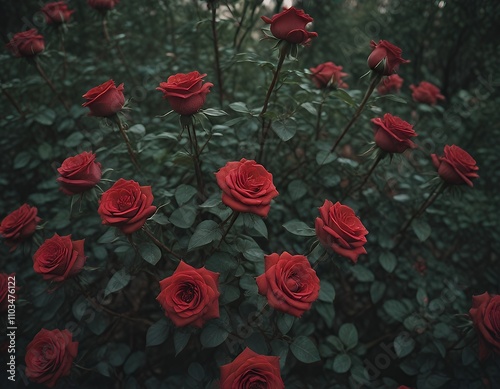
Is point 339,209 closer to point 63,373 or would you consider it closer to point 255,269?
point 255,269

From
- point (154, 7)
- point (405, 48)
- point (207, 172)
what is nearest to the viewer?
point (207, 172)

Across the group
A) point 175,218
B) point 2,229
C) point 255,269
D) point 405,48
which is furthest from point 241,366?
point 405,48

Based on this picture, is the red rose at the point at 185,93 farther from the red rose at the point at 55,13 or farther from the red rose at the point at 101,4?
the red rose at the point at 55,13

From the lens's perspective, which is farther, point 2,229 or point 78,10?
point 78,10

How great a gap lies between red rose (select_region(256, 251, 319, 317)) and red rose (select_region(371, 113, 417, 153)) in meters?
0.71

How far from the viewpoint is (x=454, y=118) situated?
10.2 feet

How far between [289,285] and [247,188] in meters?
0.34

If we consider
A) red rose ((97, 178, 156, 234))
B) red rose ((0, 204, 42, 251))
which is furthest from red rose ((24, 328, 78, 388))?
red rose ((97, 178, 156, 234))

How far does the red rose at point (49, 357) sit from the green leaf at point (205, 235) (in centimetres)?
63

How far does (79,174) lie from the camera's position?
1.19 meters

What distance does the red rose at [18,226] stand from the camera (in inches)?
52.7

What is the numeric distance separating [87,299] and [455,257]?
2.31 m

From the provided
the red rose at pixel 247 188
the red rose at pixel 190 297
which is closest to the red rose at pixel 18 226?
the red rose at pixel 190 297

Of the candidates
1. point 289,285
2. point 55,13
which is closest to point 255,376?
point 289,285
